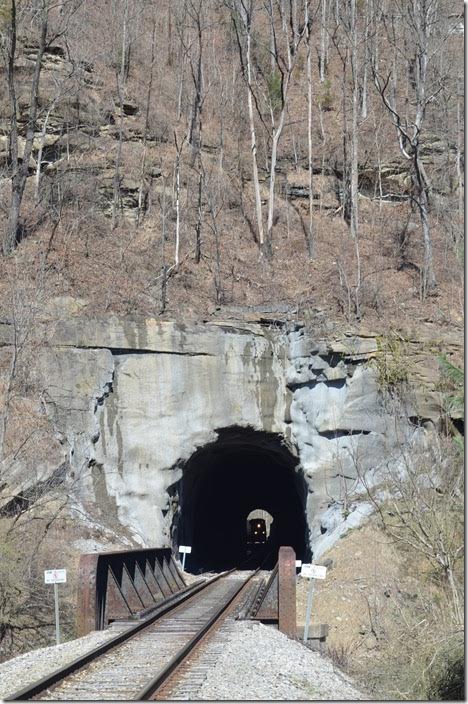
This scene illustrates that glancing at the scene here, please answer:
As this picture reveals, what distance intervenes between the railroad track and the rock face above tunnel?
8.47m

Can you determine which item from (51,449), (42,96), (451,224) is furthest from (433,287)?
(42,96)

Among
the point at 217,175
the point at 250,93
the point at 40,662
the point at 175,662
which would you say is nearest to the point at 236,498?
the point at 217,175

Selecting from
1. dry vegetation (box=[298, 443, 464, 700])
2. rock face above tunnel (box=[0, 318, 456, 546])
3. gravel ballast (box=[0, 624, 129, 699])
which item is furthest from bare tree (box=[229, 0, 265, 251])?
gravel ballast (box=[0, 624, 129, 699])

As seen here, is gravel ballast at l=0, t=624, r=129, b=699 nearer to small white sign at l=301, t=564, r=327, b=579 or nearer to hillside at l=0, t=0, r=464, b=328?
small white sign at l=301, t=564, r=327, b=579

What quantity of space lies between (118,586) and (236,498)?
29240 millimetres

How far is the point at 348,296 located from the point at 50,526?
1172cm

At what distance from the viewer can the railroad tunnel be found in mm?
26547

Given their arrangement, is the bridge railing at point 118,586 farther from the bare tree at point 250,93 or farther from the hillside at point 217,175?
the bare tree at point 250,93

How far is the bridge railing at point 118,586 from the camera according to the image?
12539mm

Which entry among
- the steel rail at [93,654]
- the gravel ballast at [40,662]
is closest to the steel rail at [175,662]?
the steel rail at [93,654]

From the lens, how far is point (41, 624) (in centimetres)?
1745

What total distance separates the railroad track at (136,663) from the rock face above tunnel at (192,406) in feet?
27.8

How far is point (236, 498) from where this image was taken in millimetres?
42812

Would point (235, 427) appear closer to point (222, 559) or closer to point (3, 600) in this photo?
point (3, 600)
